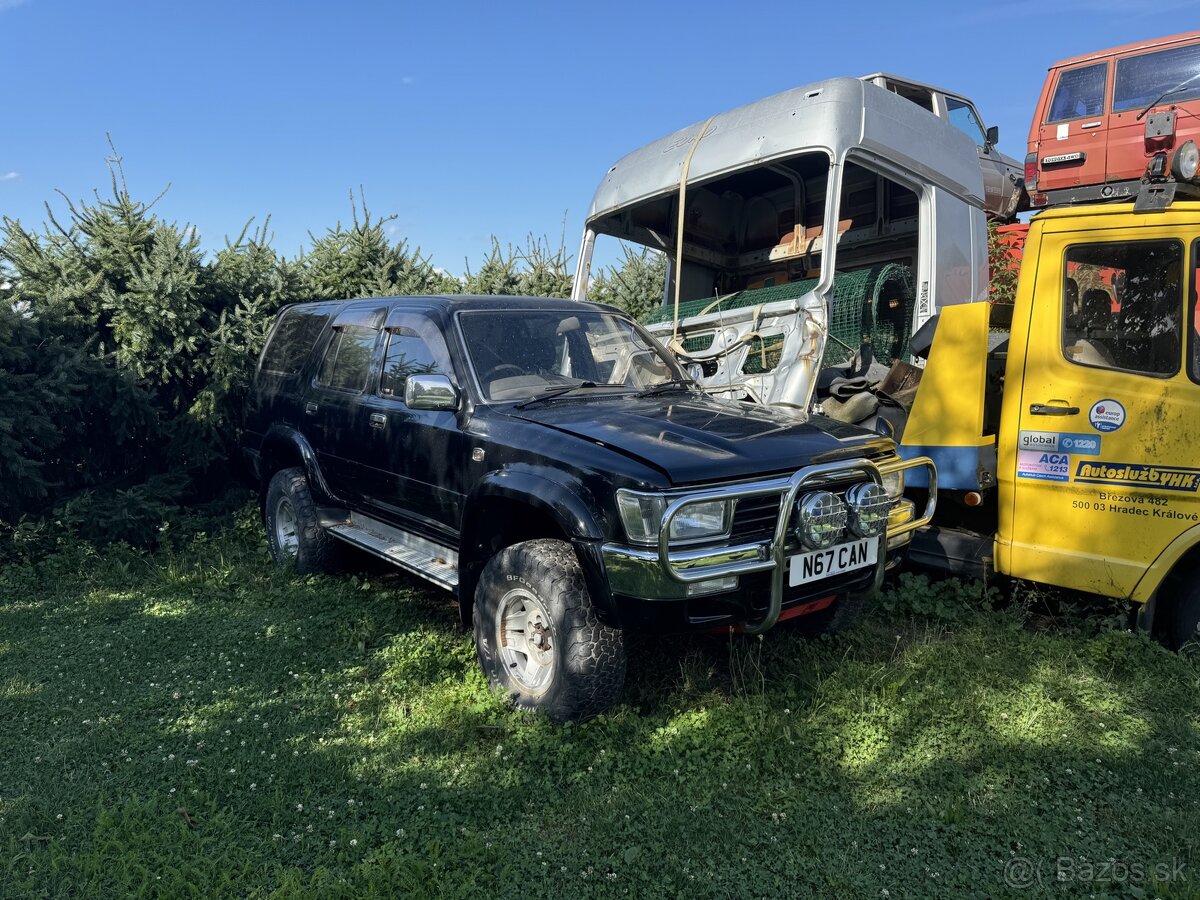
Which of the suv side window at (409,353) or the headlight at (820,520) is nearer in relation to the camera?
the headlight at (820,520)

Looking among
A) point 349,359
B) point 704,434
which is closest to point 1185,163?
point 704,434

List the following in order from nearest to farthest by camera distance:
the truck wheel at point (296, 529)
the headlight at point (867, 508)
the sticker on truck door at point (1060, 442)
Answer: the headlight at point (867, 508) → the sticker on truck door at point (1060, 442) → the truck wheel at point (296, 529)

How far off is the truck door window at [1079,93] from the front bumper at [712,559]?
28.7 ft

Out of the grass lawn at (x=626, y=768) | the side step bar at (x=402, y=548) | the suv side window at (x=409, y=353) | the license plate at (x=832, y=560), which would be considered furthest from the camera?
the suv side window at (x=409, y=353)

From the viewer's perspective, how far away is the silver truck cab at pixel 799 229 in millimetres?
5844

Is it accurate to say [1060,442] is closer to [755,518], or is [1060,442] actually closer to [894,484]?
[894,484]

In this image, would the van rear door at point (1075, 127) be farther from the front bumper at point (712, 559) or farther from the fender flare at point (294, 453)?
the fender flare at point (294, 453)

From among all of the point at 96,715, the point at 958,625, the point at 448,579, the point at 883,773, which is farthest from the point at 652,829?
the point at 96,715

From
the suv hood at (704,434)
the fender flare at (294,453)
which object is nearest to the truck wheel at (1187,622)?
the suv hood at (704,434)

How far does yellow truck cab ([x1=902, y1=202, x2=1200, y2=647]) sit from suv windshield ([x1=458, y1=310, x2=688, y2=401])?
1.79m

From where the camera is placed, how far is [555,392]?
427 cm

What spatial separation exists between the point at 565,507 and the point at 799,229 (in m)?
5.18

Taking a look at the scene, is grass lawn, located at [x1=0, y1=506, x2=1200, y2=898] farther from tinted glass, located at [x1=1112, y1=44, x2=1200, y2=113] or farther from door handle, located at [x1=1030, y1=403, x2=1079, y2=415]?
tinted glass, located at [x1=1112, y1=44, x2=1200, y2=113]

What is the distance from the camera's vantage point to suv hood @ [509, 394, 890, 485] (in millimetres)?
3326
